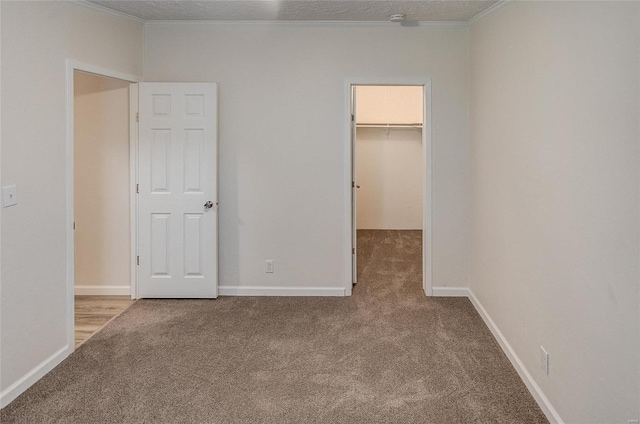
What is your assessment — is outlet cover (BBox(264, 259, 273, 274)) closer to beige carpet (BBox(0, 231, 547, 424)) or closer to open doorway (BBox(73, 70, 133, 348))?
beige carpet (BBox(0, 231, 547, 424))

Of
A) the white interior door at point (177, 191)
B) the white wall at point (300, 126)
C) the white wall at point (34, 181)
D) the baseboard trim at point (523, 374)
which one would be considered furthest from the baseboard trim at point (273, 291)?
the white wall at point (34, 181)

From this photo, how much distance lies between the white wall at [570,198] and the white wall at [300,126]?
818mm

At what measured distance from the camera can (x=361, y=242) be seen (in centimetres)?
643

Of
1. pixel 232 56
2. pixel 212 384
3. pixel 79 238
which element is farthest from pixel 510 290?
pixel 79 238

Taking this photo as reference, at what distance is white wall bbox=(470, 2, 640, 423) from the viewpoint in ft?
4.80

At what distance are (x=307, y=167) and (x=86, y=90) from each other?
224cm

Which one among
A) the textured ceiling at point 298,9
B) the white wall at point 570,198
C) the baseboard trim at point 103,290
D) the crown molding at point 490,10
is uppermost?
the textured ceiling at point 298,9

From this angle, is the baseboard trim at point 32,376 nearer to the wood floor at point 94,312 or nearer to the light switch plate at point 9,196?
the wood floor at point 94,312

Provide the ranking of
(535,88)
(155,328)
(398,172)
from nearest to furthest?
(535,88) < (155,328) < (398,172)

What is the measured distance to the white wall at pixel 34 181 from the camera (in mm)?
2236

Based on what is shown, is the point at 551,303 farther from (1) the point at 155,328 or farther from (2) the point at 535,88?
(1) the point at 155,328

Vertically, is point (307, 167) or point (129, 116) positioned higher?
point (129, 116)

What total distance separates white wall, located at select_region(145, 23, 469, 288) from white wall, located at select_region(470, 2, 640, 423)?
2.68ft

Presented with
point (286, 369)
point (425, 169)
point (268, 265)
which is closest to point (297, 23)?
point (425, 169)
